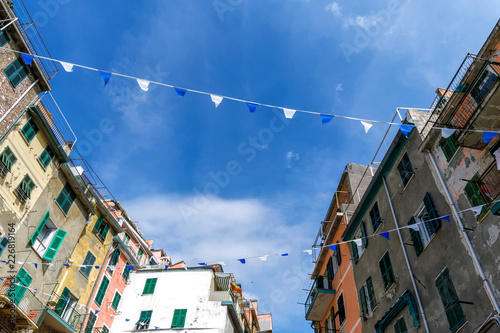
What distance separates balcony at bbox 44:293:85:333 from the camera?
1794cm

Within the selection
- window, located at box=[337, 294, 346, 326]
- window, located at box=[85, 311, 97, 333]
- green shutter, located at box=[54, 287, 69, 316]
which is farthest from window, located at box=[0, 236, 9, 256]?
window, located at box=[337, 294, 346, 326]

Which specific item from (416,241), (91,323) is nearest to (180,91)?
(416,241)

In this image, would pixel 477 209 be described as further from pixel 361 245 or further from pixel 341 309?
pixel 341 309

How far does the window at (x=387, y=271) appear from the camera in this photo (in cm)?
1443

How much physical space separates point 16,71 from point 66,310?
13.0 metres

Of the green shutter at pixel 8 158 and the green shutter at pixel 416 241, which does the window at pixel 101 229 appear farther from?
the green shutter at pixel 416 241

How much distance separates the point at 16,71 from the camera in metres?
17.2

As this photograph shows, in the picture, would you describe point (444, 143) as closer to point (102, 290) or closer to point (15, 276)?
point (15, 276)

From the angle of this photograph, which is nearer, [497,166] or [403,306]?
[497,166]

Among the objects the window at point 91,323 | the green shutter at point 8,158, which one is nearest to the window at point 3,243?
the green shutter at point 8,158

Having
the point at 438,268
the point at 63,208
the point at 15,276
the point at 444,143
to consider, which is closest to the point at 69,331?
the point at 15,276

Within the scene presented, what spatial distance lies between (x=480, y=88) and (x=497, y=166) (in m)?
2.36

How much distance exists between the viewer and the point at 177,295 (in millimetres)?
28062

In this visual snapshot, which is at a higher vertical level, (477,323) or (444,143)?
(444,143)
